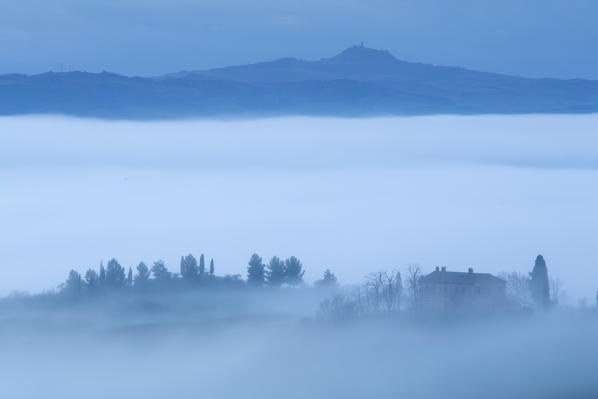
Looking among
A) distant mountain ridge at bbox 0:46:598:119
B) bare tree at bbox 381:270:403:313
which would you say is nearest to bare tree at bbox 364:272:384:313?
bare tree at bbox 381:270:403:313

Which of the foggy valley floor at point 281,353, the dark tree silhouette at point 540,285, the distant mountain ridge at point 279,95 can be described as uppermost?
the distant mountain ridge at point 279,95

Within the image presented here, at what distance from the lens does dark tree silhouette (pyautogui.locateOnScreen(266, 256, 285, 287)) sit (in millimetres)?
53638

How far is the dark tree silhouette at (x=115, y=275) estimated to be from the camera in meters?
51.4

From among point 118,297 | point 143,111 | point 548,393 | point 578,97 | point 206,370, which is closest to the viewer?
point 548,393

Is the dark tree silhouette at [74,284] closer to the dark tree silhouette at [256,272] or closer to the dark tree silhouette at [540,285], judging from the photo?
the dark tree silhouette at [256,272]

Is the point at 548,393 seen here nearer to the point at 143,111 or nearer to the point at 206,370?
the point at 206,370

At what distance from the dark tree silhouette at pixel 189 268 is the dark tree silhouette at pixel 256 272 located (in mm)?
2670

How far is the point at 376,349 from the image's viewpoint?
35.1 m

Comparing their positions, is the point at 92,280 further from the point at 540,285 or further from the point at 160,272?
the point at 540,285

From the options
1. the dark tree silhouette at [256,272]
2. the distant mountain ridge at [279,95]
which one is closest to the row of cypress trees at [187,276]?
the dark tree silhouette at [256,272]

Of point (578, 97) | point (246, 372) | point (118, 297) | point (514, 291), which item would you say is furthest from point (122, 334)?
point (578, 97)

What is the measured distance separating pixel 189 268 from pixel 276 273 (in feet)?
14.5

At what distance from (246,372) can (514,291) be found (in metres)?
11.4

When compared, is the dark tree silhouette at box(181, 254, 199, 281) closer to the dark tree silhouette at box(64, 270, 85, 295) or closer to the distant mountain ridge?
the dark tree silhouette at box(64, 270, 85, 295)
